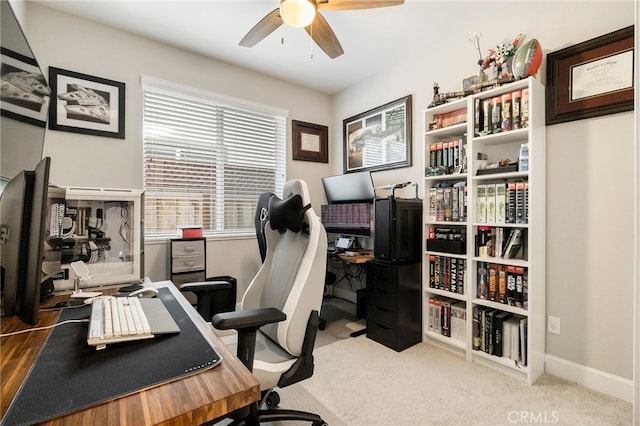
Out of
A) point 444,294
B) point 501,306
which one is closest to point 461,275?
point 444,294

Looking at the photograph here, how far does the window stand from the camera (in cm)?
276

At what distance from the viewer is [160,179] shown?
2789mm

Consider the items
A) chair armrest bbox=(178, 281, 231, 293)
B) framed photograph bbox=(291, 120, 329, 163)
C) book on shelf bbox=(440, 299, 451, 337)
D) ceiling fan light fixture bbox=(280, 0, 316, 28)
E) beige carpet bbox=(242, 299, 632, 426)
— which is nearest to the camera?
chair armrest bbox=(178, 281, 231, 293)

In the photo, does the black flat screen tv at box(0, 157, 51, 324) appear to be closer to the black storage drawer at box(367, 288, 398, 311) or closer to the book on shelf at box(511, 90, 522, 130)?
the black storage drawer at box(367, 288, 398, 311)

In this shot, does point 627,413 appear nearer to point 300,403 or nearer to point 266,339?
point 300,403

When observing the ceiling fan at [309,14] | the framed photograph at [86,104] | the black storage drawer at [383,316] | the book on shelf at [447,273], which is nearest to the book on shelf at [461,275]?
the book on shelf at [447,273]

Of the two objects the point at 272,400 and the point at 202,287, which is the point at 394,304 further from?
the point at 202,287

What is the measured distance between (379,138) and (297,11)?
177cm

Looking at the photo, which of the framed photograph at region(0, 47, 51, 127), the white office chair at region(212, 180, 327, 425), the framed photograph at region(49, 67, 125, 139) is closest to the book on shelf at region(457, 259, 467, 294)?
the white office chair at region(212, 180, 327, 425)

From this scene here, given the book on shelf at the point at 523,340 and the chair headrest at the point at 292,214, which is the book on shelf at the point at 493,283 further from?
the chair headrest at the point at 292,214

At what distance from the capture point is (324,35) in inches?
84.2

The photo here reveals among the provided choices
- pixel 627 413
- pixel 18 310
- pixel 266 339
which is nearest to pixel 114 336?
pixel 18 310

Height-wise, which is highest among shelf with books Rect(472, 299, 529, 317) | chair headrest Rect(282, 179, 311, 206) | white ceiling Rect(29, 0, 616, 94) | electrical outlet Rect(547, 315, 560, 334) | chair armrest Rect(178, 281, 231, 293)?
white ceiling Rect(29, 0, 616, 94)

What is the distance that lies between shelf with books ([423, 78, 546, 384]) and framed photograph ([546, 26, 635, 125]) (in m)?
0.12
